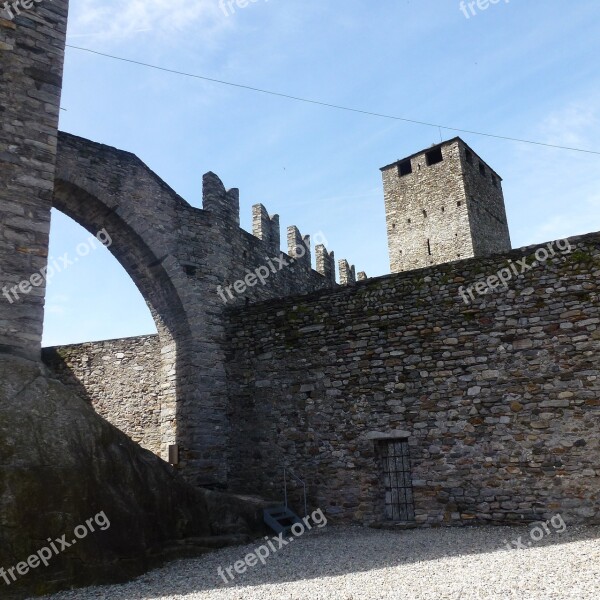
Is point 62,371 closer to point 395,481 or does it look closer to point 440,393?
point 395,481

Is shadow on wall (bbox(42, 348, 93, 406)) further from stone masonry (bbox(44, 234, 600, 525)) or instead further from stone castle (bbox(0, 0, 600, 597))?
stone masonry (bbox(44, 234, 600, 525))

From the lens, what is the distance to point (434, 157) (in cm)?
2455

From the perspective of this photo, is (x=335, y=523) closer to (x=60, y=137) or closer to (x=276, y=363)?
(x=276, y=363)

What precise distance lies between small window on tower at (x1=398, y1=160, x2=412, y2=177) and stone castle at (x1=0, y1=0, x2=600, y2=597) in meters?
14.9

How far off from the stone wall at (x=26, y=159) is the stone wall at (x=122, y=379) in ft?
25.8

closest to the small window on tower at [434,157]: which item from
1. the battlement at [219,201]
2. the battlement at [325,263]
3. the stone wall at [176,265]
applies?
the battlement at [325,263]

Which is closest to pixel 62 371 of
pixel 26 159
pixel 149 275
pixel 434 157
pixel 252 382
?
pixel 149 275

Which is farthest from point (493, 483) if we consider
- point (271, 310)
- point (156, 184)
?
point (156, 184)

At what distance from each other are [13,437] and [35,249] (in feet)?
7.81

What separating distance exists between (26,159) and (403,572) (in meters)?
6.43

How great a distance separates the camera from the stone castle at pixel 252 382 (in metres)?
5.81

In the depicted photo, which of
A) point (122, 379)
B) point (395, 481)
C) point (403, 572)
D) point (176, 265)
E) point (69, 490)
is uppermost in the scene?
point (176, 265)

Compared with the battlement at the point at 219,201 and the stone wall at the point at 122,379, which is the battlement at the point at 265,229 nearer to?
the battlement at the point at 219,201

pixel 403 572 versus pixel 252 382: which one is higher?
pixel 252 382
